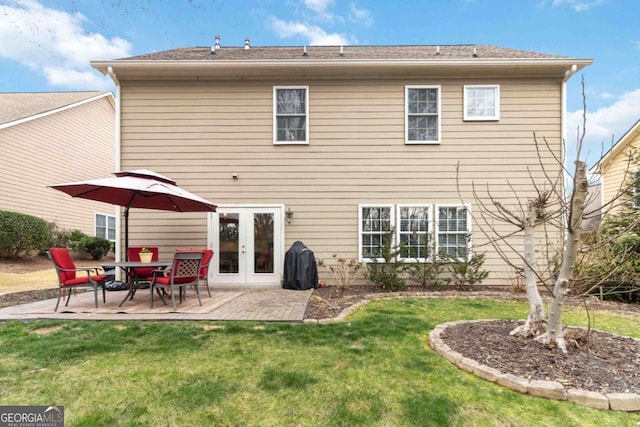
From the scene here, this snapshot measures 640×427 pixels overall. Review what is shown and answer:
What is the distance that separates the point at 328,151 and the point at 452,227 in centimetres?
370

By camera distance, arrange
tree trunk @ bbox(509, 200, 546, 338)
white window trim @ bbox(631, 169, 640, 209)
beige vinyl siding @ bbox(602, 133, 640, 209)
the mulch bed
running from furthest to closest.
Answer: beige vinyl siding @ bbox(602, 133, 640, 209), tree trunk @ bbox(509, 200, 546, 338), white window trim @ bbox(631, 169, 640, 209), the mulch bed

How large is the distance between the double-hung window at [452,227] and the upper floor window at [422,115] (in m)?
1.81

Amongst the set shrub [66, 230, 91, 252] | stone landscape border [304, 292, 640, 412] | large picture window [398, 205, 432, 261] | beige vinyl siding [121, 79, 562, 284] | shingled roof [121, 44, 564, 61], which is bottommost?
stone landscape border [304, 292, 640, 412]

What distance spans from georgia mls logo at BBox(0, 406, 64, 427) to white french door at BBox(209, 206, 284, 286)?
5.37 metres

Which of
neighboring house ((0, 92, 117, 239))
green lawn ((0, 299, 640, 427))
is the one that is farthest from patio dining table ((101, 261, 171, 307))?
neighboring house ((0, 92, 117, 239))

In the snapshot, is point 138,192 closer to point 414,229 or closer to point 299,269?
point 299,269

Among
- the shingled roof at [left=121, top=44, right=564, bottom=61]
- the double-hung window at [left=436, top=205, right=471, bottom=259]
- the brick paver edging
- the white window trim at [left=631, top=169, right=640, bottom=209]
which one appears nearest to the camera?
the brick paver edging

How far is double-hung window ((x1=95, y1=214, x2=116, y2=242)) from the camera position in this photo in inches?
595

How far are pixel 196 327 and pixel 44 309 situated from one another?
2.96 meters

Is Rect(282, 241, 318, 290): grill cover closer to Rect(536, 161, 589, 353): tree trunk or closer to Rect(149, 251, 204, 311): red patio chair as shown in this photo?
Rect(149, 251, 204, 311): red patio chair

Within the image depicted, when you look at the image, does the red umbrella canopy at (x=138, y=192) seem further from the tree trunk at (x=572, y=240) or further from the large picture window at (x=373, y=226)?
the tree trunk at (x=572, y=240)

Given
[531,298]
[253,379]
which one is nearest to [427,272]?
[531,298]

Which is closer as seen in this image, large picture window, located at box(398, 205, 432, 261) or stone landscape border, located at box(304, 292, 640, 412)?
stone landscape border, located at box(304, 292, 640, 412)

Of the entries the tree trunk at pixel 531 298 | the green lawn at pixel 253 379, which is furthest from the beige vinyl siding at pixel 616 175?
the tree trunk at pixel 531 298
